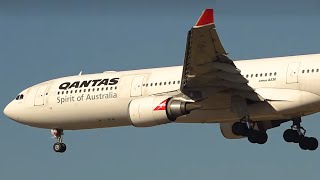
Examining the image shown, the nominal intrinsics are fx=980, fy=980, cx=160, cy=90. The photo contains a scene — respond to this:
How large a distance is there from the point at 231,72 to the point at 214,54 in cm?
169

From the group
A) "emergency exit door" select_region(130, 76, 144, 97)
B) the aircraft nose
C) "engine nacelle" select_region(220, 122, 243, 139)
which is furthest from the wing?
the aircraft nose

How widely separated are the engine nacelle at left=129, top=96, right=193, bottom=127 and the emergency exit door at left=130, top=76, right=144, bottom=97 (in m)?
2.59

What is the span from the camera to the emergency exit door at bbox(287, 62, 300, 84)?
40406 mm

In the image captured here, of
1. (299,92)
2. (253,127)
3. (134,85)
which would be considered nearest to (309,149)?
(253,127)

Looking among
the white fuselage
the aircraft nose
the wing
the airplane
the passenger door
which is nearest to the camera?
the wing

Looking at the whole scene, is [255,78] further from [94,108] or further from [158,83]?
[94,108]

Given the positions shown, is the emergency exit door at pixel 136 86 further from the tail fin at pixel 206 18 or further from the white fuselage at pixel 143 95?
the tail fin at pixel 206 18

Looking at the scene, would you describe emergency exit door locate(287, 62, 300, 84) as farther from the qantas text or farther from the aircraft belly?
the qantas text

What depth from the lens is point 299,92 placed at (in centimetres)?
4034

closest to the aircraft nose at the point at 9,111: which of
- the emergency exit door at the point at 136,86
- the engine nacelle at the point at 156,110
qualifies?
the emergency exit door at the point at 136,86

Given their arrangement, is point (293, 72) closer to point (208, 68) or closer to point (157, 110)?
point (208, 68)

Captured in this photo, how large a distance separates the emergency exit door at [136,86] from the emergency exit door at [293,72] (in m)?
7.11

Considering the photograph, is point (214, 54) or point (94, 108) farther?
point (94, 108)

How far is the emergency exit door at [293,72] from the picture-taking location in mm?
40406
